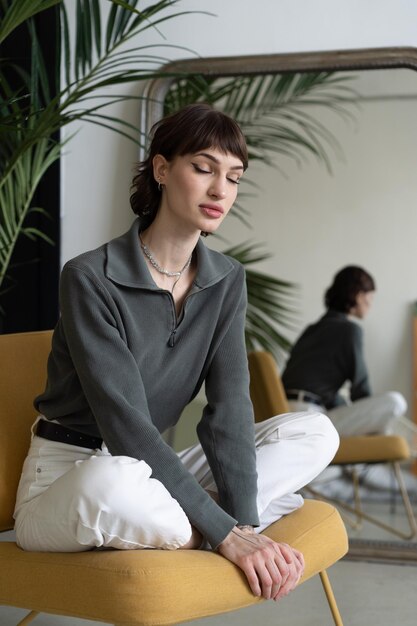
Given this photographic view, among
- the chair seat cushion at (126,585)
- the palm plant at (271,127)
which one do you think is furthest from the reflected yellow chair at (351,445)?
the chair seat cushion at (126,585)

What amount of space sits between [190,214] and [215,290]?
7.5 inches

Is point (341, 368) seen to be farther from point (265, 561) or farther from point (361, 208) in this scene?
point (265, 561)

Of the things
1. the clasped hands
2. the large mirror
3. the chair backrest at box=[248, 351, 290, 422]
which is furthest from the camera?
the large mirror

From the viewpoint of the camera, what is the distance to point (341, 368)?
127 inches

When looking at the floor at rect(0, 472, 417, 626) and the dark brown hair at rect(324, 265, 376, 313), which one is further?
the dark brown hair at rect(324, 265, 376, 313)

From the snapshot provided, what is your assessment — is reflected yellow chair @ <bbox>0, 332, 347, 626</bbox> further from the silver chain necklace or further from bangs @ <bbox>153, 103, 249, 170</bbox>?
bangs @ <bbox>153, 103, 249, 170</bbox>

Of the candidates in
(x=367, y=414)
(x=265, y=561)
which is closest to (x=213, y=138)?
(x=265, y=561)

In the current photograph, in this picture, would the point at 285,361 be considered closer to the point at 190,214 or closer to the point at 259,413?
the point at 259,413

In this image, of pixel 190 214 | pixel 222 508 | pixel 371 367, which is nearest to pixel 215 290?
pixel 190 214

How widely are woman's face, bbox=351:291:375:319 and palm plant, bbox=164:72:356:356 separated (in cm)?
21

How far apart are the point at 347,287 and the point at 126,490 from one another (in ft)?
5.62

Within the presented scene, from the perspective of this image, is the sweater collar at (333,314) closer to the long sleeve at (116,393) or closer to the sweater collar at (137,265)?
the sweater collar at (137,265)

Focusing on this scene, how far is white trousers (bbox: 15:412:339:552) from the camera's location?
1.66 metres

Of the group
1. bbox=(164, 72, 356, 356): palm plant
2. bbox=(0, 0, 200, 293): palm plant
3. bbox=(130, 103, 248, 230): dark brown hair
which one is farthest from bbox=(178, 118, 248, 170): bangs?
bbox=(164, 72, 356, 356): palm plant
